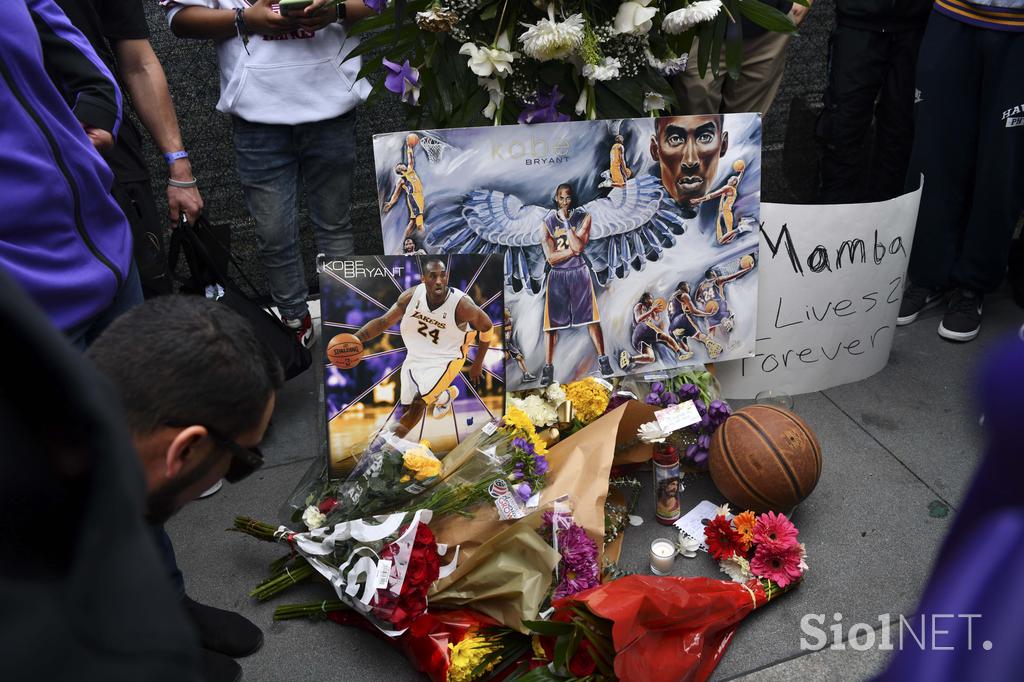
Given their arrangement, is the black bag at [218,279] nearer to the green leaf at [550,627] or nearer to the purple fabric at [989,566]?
the green leaf at [550,627]

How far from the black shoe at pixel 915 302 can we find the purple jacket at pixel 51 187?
3143 mm

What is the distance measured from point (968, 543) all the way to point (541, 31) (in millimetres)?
1853

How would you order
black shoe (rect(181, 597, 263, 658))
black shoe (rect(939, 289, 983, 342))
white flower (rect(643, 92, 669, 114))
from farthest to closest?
black shoe (rect(939, 289, 983, 342)), white flower (rect(643, 92, 669, 114)), black shoe (rect(181, 597, 263, 658))

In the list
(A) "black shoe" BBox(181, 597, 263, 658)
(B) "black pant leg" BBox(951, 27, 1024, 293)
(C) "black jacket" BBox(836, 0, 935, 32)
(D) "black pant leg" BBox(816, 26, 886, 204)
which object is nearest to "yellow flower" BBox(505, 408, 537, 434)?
(A) "black shoe" BBox(181, 597, 263, 658)

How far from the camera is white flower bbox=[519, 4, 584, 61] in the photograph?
2148 mm

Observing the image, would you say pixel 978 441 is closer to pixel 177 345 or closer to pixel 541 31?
pixel 177 345

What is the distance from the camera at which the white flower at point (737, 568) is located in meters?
2.18

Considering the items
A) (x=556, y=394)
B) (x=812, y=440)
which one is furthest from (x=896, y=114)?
(x=556, y=394)

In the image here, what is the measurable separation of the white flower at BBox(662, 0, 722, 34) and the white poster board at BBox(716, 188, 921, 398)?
2.59 ft

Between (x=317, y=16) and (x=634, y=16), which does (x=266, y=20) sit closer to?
(x=317, y=16)

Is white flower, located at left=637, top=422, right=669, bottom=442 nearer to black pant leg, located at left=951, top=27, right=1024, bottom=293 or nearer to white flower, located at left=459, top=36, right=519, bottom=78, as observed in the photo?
white flower, located at left=459, top=36, right=519, bottom=78

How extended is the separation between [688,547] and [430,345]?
37.9 inches

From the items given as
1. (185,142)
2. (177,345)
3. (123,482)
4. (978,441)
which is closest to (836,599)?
(978,441)

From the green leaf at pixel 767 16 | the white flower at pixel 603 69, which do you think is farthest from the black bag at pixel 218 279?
the green leaf at pixel 767 16
